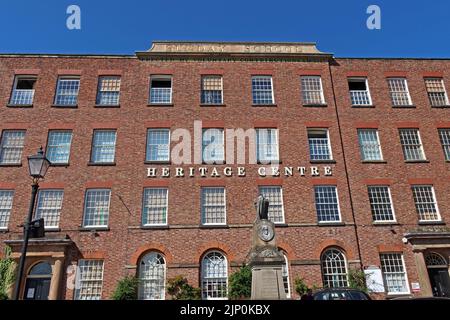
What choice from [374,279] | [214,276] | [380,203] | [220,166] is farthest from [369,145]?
[214,276]

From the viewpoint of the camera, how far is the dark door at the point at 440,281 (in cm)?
1869

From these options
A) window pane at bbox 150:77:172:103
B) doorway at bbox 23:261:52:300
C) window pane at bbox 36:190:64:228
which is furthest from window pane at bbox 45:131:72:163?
doorway at bbox 23:261:52:300

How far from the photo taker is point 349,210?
20.2 meters

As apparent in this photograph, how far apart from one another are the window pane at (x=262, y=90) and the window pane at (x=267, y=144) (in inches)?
89.8

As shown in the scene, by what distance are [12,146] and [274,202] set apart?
16.2 metres

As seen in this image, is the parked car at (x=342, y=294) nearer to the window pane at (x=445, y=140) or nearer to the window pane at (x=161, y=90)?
the window pane at (x=445, y=140)

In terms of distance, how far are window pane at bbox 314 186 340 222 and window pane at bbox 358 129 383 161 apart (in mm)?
3252

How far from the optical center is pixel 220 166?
818 inches

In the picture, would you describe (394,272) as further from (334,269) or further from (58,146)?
(58,146)

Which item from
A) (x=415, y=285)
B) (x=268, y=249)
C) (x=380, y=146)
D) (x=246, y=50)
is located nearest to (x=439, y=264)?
(x=415, y=285)

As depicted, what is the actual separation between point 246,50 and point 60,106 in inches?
505

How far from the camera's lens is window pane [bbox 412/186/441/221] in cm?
2053

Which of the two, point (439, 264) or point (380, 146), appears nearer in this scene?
point (439, 264)
